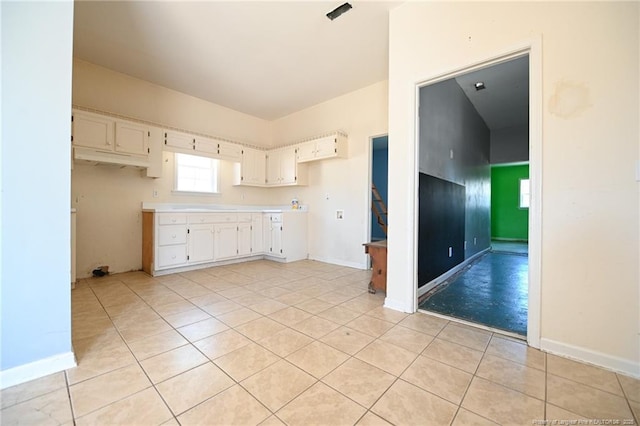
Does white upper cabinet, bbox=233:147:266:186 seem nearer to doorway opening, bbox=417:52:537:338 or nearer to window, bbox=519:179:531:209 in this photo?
doorway opening, bbox=417:52:537:338

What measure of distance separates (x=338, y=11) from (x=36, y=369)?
363 centimetres

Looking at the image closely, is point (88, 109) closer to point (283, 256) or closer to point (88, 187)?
point (88, 187)

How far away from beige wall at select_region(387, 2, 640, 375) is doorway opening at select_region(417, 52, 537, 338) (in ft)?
0.83

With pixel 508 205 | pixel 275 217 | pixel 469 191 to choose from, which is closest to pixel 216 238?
pixel 275 217

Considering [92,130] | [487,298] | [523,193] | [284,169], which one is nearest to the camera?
[487,298]

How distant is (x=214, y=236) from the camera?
14.0ft

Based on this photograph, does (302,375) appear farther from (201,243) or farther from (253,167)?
(253,167)

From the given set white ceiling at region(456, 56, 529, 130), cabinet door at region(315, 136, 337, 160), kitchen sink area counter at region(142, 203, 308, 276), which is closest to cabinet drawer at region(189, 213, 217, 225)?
kitchen sink area counter at region(142, 203, 308, 276)

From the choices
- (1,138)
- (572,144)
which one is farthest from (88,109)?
(572,144)

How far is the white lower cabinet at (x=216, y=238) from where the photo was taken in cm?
377

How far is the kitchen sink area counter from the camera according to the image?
3777mm

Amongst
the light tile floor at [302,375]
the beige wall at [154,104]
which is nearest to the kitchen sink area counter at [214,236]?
the light tile floor at [302,375]

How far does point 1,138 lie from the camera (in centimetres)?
140

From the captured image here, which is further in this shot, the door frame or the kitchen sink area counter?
the kitchen sink area counter
